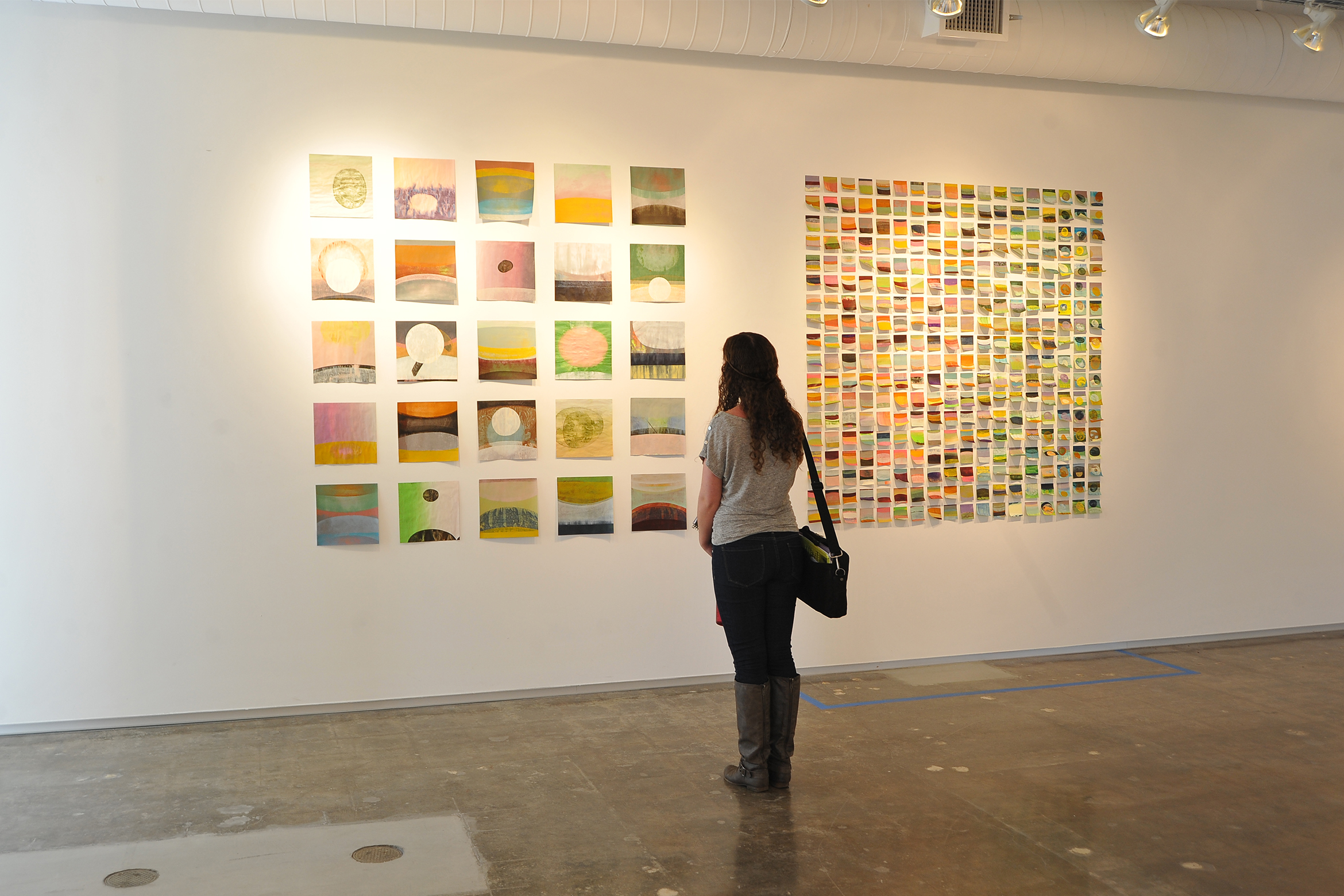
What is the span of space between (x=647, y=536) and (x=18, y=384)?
109 inches

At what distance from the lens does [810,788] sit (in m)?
3.79

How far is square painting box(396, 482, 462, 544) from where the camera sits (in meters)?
4.93

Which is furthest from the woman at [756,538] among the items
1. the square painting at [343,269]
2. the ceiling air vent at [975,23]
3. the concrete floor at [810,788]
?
the ceiling air vent at [975,23]

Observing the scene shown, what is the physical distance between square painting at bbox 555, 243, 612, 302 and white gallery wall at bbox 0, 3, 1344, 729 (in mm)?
58

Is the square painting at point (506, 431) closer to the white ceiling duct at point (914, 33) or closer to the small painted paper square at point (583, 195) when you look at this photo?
the small painted paper square at point (583, 195)

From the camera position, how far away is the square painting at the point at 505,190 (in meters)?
4.99

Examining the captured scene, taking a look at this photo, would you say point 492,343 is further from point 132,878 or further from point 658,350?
point 132,878

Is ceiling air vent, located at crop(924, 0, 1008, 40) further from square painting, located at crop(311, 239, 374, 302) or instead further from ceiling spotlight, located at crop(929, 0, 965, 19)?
square painting, located at crop(311, 239, 374, 302)

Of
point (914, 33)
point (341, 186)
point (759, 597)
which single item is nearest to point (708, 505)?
point (759, 597)

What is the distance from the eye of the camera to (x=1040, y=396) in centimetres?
587

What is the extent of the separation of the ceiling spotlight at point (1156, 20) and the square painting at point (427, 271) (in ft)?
11.0

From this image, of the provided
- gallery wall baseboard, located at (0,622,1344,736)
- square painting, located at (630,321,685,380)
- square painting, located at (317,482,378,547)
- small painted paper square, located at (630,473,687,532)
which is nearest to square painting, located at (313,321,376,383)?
square painting, located at (317,482,378,547)

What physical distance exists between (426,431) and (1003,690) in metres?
2.94

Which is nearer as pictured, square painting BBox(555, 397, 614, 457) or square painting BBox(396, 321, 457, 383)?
square painting BBox(396, 321, 457, 383)
